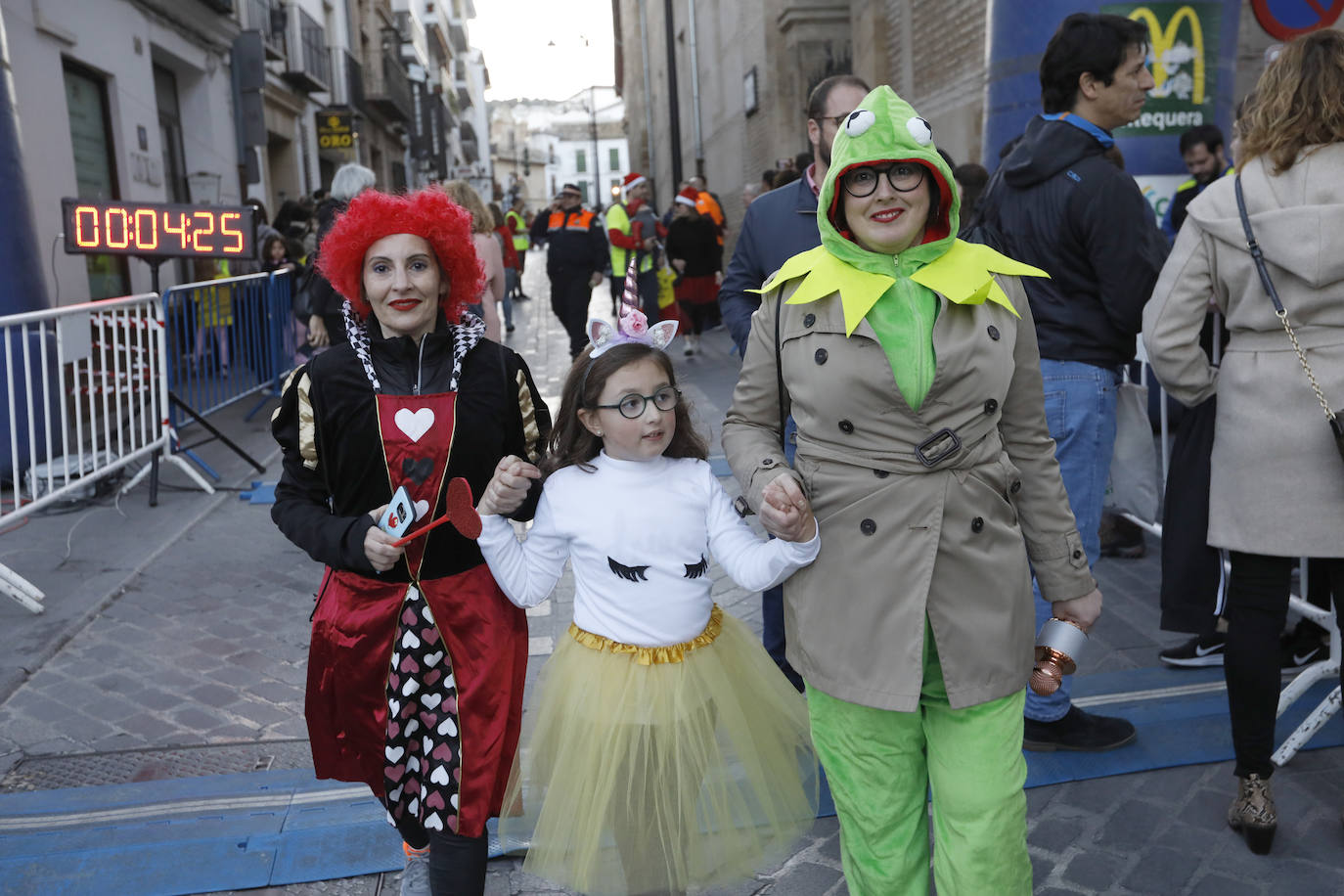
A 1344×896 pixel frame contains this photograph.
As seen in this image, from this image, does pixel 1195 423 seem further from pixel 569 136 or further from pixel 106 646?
pixel 569 136

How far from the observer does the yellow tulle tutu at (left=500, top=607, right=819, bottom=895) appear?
244cm

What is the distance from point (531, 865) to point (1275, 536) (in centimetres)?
197

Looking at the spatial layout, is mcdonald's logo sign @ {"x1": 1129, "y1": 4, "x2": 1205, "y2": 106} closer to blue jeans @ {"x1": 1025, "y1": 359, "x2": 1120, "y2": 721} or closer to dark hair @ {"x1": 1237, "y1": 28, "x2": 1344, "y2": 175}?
blue jeans @ {"x1": 1025, "y1": 359, "x2": 1120, "y2": 721}

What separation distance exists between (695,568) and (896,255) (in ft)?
2.55

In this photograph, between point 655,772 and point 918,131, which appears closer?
point 918,131

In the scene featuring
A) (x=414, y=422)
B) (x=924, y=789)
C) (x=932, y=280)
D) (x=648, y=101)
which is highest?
(x=648, y=101)

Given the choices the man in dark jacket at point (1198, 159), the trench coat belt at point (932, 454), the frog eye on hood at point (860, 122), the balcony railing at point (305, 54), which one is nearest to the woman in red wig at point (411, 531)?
the trench coat belt at point (932, 454)

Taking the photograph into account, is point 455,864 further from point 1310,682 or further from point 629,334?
point 1310,682

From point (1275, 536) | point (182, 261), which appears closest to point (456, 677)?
point (1275, 536)

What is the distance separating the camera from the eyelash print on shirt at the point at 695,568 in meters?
2.51

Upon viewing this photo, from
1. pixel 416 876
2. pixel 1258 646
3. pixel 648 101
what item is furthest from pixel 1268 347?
pixel 648 101

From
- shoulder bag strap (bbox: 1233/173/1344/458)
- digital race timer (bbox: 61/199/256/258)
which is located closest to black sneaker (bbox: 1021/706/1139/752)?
shoulder bag strap (bbox: 1233/173/1344/458)

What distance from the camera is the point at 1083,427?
3447mm

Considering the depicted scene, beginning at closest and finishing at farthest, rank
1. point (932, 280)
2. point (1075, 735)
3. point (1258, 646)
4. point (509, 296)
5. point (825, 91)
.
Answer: point (932, 280)
point (1258, 646)
point (1075, 735)
point (825, 91)
point (509, 296)
